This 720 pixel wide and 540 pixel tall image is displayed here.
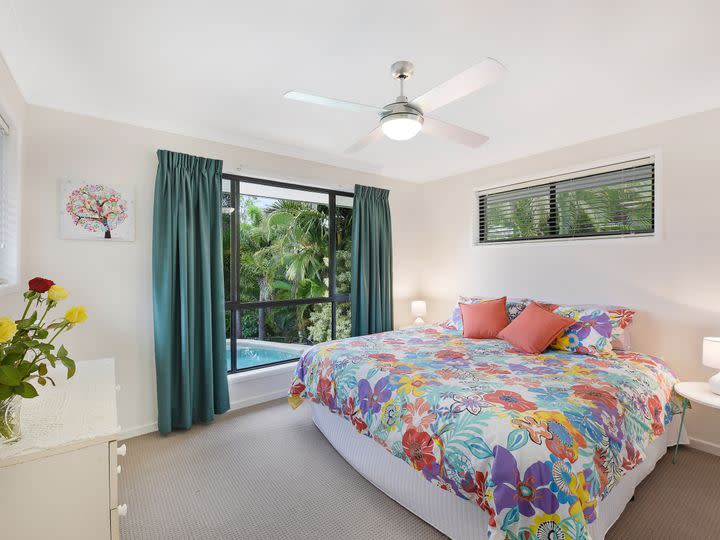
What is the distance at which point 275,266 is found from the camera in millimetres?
3789

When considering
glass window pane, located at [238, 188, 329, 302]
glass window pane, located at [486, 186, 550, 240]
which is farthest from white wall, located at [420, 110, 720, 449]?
glass window pane, located at [238, 188, 329, 302]

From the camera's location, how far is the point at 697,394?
2246 millimetres

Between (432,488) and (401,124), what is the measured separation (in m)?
1.88

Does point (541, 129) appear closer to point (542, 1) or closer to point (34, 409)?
point (542, 1)

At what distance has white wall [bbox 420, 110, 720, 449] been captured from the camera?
A: 260 cm

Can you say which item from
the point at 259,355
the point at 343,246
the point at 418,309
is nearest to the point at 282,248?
the point at 343,246

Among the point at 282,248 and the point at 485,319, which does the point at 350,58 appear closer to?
the point at 282,248

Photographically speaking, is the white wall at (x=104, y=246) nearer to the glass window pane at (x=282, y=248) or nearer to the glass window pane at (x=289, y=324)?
the glass window pane at (x=282, y=248)

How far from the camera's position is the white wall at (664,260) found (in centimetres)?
260

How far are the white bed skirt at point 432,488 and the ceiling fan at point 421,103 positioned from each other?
6.05 feet

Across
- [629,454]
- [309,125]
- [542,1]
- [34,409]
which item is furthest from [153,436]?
[542,1]

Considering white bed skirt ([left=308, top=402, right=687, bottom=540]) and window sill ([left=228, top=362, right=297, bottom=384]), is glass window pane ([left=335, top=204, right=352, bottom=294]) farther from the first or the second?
white bed skirt ([left=308, top=402, right=687, bottom=540])

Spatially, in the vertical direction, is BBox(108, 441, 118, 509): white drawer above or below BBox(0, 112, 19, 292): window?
below

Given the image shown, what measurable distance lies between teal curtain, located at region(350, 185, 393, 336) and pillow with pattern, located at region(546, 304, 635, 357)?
6.31 ft
